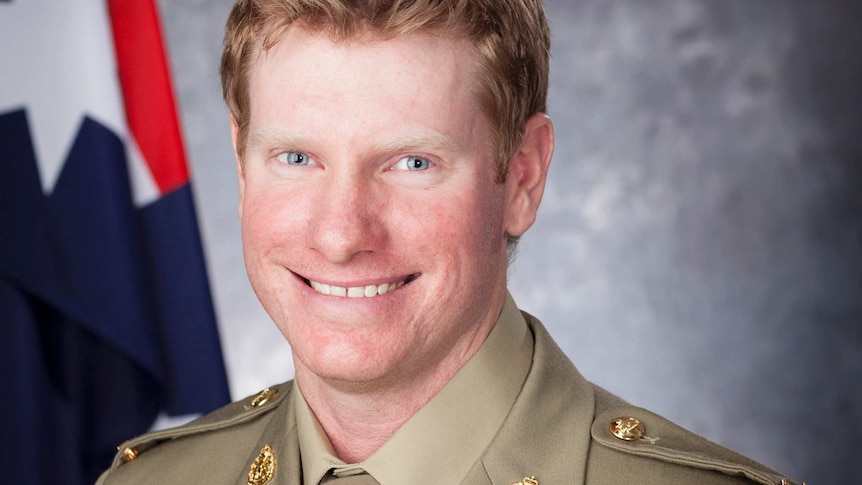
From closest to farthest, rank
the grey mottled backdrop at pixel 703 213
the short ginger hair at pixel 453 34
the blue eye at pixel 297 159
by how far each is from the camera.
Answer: the short ginger hair at pixel 453 34
the blue eye at pixel 297 159
the grey mottled backdrop at pixel 703 213

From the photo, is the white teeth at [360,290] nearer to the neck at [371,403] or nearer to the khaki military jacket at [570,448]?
the neck at [371,403]

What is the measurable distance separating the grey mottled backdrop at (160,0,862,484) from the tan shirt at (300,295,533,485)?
97.7 inches

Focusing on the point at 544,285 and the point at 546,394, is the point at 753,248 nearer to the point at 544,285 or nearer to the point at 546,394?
the point at 544,285

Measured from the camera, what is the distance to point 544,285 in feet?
15.8

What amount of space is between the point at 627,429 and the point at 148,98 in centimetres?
221

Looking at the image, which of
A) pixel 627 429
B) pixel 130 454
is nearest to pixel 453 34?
pixel 627 429

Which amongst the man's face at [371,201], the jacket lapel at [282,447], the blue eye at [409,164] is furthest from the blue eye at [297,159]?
the jacket lapel at [282,447]

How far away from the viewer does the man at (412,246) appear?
6.62ft

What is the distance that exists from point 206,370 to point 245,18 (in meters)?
1.84

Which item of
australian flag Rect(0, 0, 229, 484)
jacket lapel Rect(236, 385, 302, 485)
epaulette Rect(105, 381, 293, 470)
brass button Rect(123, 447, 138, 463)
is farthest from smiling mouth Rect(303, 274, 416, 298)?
australian flag Rect(0, 0, 229, 484)

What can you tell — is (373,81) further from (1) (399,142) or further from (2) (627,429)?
(2) (627,429)

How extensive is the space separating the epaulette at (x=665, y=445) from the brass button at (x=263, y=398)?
2.68 feet

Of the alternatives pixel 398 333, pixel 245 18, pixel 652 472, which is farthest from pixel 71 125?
pixel 652 472

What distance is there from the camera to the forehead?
2006 millimetres
